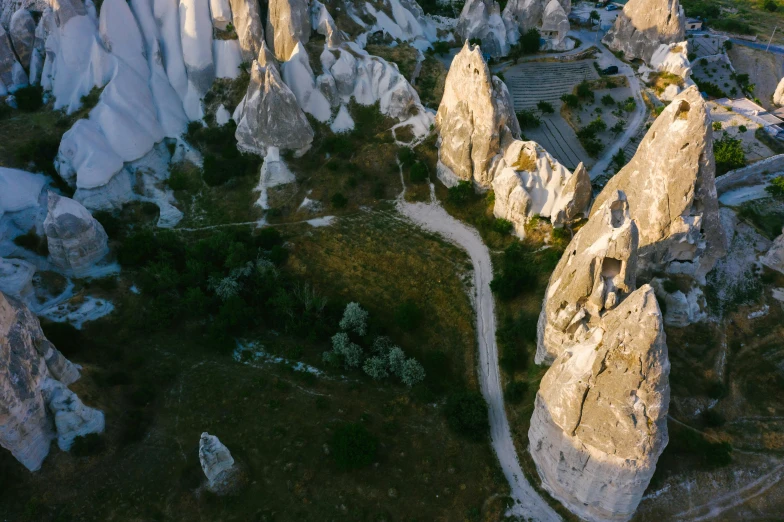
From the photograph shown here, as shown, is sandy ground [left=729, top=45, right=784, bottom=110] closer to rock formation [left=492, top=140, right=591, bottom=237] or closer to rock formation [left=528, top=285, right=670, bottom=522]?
rock formation [left=492, top=140, right=591, bottom=237]

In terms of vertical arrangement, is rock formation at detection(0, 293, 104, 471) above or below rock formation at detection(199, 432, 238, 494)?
above

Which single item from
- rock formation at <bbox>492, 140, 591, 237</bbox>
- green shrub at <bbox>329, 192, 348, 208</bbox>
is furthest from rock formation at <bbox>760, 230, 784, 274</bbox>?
green shrub at <bbox>329, 192, 348, 208</bbox>

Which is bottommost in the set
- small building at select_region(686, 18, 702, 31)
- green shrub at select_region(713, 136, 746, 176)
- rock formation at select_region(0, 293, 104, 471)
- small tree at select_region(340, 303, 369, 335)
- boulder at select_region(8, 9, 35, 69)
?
small tree at select_region(340, 303, 369, 335)

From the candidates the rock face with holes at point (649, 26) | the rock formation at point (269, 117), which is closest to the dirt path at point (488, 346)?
the rock formation at point (269, 117)

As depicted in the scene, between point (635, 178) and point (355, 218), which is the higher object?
point (635, 178)

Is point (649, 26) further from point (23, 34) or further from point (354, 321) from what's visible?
point (23, 34)

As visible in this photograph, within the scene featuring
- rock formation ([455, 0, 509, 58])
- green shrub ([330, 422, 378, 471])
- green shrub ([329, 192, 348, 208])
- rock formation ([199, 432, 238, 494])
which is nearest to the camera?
rock formation ([199, 432, 238, 494])

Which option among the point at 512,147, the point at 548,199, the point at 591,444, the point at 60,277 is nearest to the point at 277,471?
the point at 591,444

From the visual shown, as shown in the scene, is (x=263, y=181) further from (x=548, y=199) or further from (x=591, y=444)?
(x=591, y=444)
